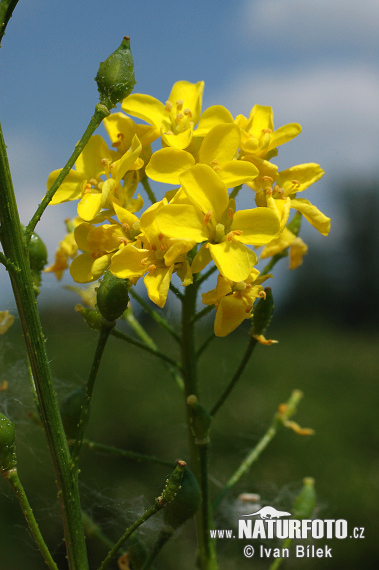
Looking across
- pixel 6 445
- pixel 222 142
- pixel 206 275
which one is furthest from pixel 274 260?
pixel 6 445

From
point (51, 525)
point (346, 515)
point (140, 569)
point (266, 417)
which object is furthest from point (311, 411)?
point (140, 569)

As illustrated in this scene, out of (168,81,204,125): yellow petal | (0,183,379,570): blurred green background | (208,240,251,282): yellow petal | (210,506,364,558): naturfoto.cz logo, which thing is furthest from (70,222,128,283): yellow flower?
(0,183,379,570): blurred green background

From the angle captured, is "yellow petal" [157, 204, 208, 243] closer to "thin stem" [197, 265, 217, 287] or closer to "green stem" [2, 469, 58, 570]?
"thin stem" [197, 265, 217, 287]

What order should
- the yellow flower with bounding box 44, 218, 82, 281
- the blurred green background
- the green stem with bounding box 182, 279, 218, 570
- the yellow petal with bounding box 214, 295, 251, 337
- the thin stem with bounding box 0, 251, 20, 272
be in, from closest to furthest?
the thin stem with bounding box 0, 251, 20, 272, the yellow petal with bounding box 214, 295, 251, 337, the green stem with bounding box 182, 279, 218, 570, the yellow flower with bounding box 44, 218, 82, 281, the blurred green background

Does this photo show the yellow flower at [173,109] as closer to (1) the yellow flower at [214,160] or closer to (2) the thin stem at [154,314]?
(1) the yellow flower at [214,160]

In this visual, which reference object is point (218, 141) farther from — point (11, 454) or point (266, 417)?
point (266, 417)

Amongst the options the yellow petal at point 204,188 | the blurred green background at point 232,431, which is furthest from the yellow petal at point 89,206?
the blurred green background at point 232,431

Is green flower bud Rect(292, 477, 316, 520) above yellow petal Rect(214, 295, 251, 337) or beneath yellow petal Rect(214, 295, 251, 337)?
beneath

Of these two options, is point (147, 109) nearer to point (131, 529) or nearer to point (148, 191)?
point (148, 191)

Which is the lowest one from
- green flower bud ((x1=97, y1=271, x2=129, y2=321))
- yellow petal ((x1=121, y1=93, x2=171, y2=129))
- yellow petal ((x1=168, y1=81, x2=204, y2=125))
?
green flower bud ((x1=97, y1=271, x2=129, y2=321))
